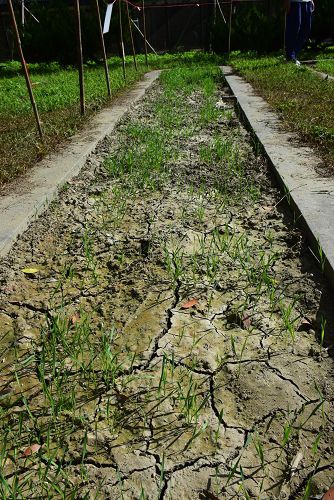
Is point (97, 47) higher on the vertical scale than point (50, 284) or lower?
higher

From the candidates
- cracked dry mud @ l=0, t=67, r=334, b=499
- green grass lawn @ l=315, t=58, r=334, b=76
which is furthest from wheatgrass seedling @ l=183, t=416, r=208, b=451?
green grass lawn @ l=315, t=58, r=334, b=76

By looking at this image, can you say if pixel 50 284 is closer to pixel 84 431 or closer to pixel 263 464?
pixel 84 431

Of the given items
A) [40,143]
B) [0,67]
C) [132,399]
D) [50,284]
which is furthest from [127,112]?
[0,67]

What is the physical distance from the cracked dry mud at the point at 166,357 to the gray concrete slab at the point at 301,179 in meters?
0.11

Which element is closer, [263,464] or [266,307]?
[263,464]

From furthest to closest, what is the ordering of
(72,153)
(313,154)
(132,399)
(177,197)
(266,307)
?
(72,153) < (313,154) < (177,197) < (266,307) < (132,399)

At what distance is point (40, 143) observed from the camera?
4.17 m

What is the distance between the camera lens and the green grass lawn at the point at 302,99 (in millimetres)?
3993

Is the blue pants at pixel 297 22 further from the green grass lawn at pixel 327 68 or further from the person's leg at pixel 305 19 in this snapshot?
the green grass lawn at pixel 327 68

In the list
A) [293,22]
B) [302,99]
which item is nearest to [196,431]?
[302,99]

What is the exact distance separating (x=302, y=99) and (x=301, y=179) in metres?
3.04

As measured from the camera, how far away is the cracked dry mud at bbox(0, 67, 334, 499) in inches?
49.3

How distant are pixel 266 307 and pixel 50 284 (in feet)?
3.05

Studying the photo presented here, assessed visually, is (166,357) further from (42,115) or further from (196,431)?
(42,115)
